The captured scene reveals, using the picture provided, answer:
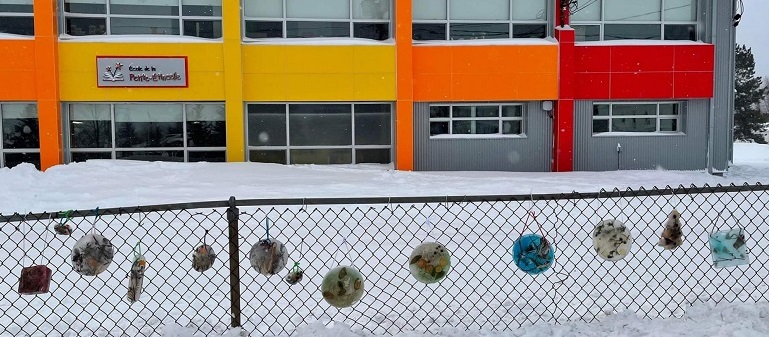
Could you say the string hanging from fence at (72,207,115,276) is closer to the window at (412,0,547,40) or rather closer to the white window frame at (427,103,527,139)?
the white window frame at (427,103,527,139)

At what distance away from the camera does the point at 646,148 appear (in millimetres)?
15547

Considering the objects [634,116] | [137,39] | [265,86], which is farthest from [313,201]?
[634,116]

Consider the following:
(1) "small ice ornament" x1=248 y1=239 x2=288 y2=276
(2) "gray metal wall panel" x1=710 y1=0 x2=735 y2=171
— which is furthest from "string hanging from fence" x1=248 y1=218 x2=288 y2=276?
(2) "gray metal wall panel" x1=710 y1=0 x2=735 y2=171

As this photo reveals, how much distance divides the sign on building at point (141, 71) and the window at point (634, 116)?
1037 centimetres

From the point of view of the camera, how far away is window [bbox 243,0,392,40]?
48.0 ft

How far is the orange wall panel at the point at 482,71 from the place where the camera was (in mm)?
14648

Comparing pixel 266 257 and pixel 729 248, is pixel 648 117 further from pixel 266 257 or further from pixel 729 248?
pixel 266 257

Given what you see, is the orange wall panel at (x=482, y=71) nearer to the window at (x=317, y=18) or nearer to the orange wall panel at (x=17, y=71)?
the window at (x=317, y=18)

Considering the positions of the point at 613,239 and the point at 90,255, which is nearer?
the point at 90,255

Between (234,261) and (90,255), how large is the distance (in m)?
0.74

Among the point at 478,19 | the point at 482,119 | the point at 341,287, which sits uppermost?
the point at 478,19

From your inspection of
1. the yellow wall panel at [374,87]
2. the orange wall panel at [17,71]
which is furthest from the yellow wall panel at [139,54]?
the yellow wall panel at [374,87]

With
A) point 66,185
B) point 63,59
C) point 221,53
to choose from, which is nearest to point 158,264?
point 66,185

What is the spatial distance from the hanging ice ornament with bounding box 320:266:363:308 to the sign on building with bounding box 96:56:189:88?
39.0 ft
